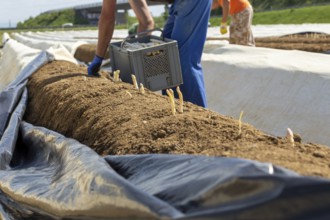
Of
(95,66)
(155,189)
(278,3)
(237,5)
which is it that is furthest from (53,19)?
(155,189)

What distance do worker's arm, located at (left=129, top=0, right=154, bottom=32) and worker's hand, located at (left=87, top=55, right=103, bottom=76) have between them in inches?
18.3

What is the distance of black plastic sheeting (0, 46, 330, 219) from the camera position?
1408mm

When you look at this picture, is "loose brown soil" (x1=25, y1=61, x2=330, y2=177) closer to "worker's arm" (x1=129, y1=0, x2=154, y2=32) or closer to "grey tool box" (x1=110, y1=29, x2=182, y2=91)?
"grey tool box" (x1=110, y1=29, x2=182, y2=91)

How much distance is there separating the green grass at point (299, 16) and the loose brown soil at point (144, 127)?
25029 mm

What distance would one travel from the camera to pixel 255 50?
6.51 meters

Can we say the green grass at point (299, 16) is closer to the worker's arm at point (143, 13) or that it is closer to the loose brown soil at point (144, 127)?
the worker's arm at point (143, 13)

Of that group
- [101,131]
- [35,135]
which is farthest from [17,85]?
[101,131]

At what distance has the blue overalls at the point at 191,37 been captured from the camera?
171 inches

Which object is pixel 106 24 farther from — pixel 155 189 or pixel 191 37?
pixel 155 189

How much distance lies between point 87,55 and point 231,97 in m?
6.75

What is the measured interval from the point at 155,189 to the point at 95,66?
10.4 feet

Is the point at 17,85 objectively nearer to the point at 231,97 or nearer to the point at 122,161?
the point at 231,97

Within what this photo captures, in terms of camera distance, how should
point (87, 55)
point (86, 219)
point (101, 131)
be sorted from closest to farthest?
point (86, 219) < point (101, 131) < point (87, 55)

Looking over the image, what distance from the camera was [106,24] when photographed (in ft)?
A: 14.4
